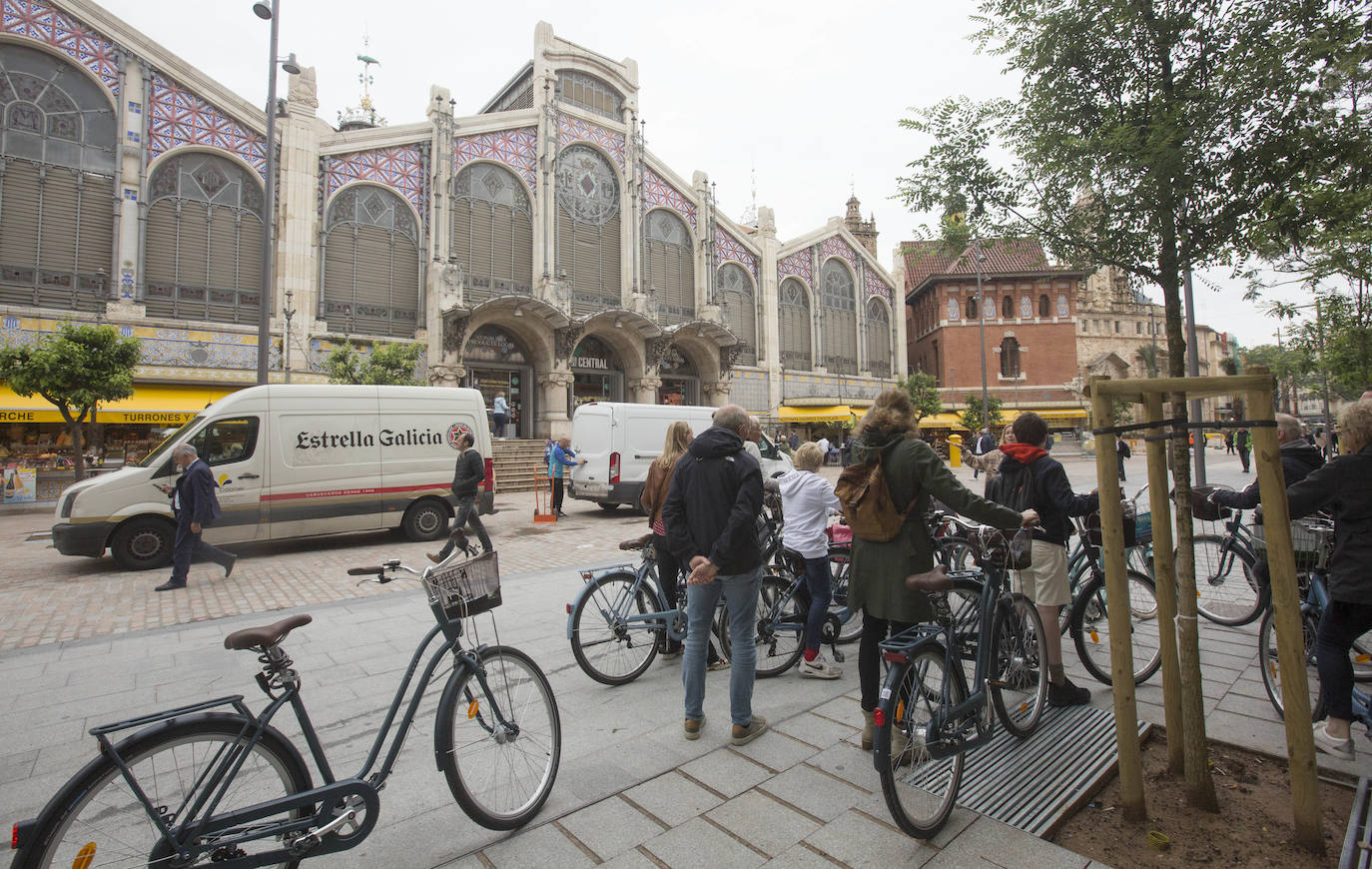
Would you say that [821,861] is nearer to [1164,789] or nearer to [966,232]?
[1164,789]

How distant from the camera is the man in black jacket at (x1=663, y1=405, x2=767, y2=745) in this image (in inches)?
143

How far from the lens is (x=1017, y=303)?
45.1 meters

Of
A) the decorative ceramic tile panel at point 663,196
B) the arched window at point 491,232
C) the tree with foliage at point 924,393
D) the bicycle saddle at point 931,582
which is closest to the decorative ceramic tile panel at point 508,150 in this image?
the arched window at point 491,232

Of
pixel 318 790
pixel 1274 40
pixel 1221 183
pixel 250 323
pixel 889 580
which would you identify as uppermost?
pixel 250 323

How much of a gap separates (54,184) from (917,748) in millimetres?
23895

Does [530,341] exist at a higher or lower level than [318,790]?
higher

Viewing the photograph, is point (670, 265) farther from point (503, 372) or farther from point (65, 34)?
point (65, 34)

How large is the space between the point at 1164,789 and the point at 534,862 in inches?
110

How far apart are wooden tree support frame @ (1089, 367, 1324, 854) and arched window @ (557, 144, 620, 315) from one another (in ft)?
78.1

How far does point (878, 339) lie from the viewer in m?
37.7

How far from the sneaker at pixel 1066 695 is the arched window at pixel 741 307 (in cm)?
2694

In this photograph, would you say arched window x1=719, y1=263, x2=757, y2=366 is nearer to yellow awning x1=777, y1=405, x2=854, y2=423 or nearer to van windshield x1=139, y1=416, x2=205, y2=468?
yellow awning x1=777, y1=405, x2=854, y2=423

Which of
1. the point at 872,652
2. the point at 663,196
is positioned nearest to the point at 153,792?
the point at 872,652

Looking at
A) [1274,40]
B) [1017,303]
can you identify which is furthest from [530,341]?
[1017,303]
